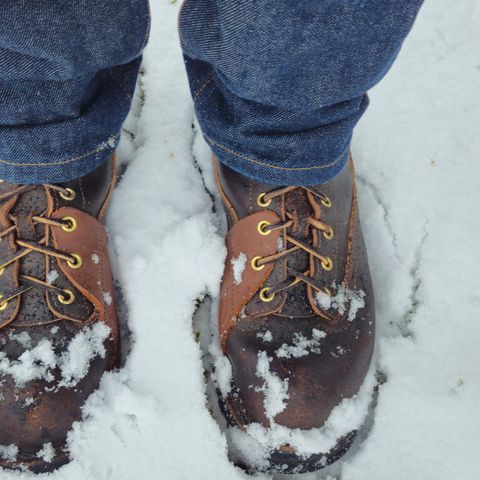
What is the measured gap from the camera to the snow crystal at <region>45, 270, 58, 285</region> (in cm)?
89

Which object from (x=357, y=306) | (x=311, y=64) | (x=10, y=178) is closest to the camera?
(x=311, y=64)

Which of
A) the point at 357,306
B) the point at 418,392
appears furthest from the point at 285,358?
the point at 418,392

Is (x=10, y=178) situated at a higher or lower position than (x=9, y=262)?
higher

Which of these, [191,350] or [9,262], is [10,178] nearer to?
[9,262]

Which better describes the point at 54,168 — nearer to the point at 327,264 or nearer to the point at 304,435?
the point at 327,264

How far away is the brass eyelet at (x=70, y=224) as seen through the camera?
908 mm

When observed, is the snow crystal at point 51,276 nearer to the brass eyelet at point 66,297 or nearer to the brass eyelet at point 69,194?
the brass eyelet at point 66,297

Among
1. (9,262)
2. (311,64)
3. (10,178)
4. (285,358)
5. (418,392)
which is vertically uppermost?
(311,64)

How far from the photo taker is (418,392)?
1.00 meters

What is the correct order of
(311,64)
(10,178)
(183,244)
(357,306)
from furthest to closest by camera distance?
(183,244)
(357,306)
(10,178)
(311,64)

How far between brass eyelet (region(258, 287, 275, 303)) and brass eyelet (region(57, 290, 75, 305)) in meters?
0.33

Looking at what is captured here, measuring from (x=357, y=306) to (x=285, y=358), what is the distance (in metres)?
0.17

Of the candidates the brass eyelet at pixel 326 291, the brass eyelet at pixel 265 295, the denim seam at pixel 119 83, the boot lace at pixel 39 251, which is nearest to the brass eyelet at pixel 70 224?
the boot lace at pixel 39 251

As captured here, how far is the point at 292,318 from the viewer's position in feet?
3.01
